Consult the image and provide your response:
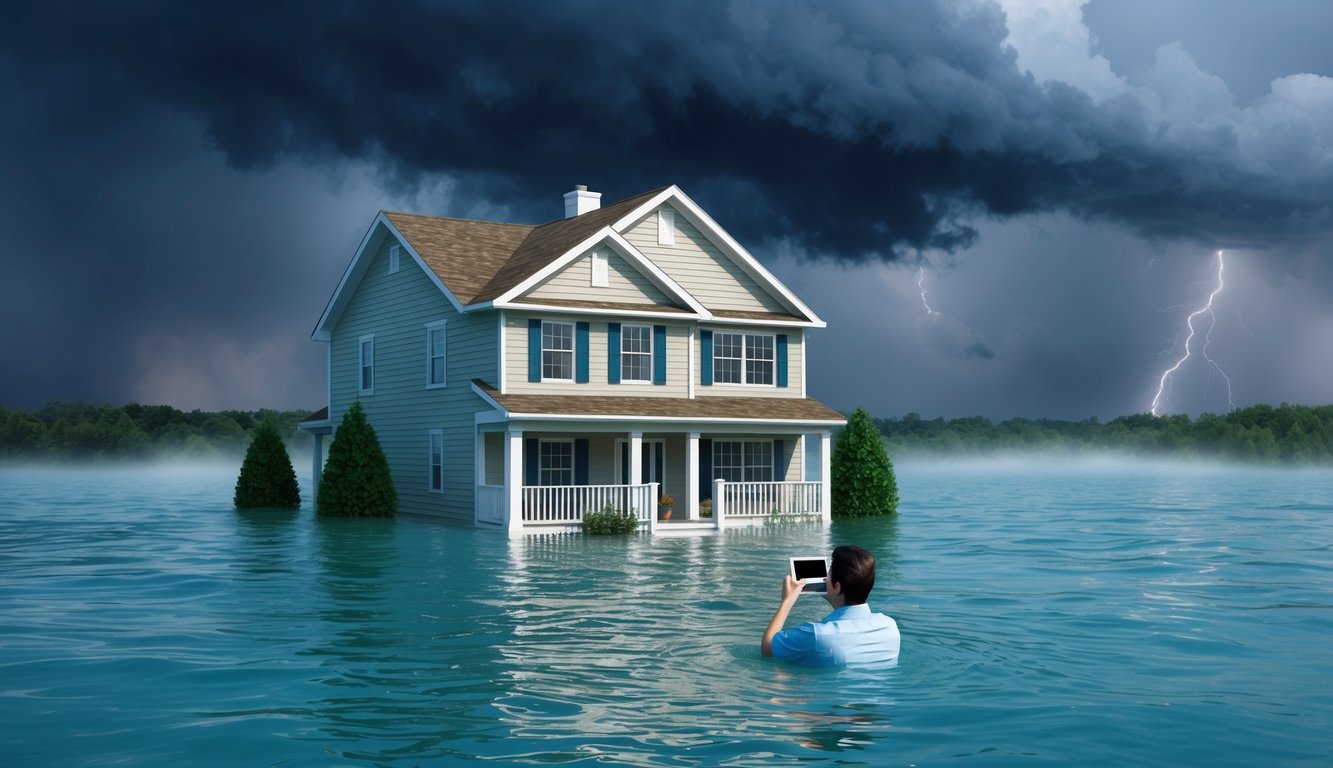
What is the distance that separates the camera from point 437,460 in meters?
36.5

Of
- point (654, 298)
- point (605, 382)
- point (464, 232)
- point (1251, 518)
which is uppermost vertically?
point (464, 232)

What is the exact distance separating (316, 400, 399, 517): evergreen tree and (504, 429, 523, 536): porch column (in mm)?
6825

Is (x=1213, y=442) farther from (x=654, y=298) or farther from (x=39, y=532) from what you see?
(x=39, y=532)

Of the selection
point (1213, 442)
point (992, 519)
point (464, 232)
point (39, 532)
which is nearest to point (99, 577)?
point (39, 532)

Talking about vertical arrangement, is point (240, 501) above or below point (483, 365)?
below

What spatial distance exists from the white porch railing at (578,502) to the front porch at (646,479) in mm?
25

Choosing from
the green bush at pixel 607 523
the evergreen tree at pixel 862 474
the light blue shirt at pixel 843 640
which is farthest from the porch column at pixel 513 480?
the light blue shirt at pixel 843 640

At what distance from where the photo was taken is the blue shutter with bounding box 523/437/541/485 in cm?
3419

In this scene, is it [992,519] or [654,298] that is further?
[992,519]

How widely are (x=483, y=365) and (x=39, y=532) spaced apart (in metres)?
12.7

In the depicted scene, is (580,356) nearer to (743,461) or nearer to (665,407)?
(665,407)

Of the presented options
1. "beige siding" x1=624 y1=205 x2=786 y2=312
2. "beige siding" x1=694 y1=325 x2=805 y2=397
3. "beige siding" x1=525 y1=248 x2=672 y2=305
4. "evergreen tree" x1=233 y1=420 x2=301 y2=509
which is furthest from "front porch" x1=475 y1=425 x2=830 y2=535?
"evergreen tree" x1=233 y1=420 x2=301 y2=509

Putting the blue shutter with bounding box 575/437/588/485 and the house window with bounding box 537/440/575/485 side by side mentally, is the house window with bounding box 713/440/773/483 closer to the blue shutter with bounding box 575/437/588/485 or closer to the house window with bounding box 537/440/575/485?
the blue shutter with bounding box 575/437/588/485

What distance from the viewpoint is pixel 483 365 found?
1330 inches
